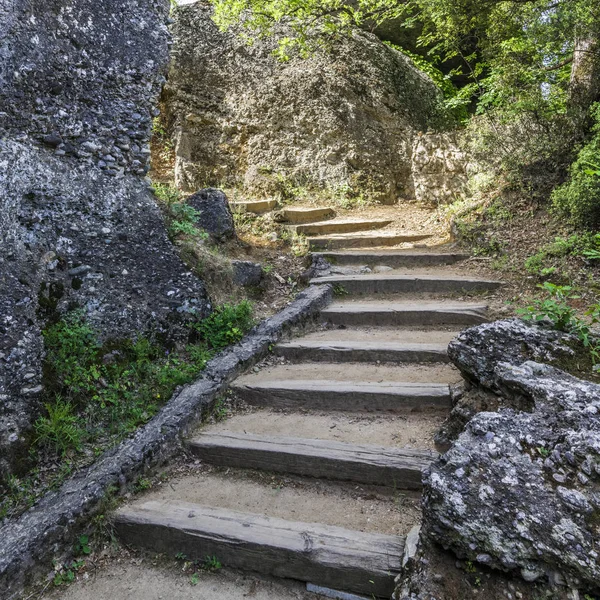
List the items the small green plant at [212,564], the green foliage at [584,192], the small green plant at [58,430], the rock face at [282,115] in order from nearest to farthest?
the small green plant at [212,564], the small green plant at [58,430], the green foliage at [584,192], the rock face at [282,115]

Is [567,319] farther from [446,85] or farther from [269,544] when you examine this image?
[446,85]

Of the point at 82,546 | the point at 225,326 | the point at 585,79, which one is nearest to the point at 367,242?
the point at 225,326

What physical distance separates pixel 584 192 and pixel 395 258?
7.55 ft

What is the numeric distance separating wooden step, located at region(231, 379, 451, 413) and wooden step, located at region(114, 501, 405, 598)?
1.14 metres

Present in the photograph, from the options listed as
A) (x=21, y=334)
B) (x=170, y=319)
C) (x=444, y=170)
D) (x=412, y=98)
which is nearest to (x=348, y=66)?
(x=412, y=98)

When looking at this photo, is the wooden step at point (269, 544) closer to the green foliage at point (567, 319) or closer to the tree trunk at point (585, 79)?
the green foliage at point (567, 319)

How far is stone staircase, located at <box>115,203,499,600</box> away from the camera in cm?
243

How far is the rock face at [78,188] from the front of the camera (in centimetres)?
344

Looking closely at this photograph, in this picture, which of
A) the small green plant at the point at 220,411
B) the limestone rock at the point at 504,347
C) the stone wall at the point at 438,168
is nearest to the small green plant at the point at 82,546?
the small green plant at the point at 220,411

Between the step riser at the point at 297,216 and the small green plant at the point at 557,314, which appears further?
the step riser at the point at 297,216

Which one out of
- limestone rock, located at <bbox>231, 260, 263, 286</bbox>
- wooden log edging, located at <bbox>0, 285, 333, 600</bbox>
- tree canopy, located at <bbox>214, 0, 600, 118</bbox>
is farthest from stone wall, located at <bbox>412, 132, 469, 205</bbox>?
wooden log edging, located at <bbox>0, 285, 333, 600</bbox>

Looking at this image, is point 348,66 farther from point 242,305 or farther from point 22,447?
point 22,447

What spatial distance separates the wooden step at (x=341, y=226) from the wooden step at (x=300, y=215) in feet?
1.15

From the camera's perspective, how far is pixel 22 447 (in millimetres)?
3035
